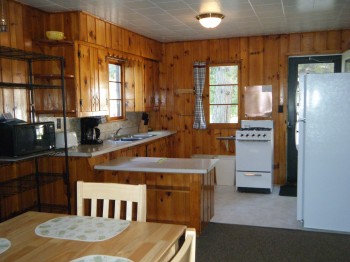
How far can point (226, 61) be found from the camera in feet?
20.0

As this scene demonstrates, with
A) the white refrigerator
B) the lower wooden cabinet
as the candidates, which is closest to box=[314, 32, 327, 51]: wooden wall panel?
the white refrigerator

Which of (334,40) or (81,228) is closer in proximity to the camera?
(81,228)

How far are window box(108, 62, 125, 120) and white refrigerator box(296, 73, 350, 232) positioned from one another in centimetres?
268

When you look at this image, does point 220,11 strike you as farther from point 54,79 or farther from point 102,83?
point 54,79

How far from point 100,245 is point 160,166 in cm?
194

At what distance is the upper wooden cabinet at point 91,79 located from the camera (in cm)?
402

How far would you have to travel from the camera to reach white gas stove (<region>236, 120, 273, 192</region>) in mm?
5293

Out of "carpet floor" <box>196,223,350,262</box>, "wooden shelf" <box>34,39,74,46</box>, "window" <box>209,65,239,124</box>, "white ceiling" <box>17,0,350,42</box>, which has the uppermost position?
"white ceiling" <box>17,0,350,42</box>

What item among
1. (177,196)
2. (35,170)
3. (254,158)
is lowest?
(177,196)

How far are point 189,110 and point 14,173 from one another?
3458mm

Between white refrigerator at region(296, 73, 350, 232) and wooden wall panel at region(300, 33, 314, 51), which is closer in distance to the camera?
white refrigerator at region(296, 73, 350, 232)

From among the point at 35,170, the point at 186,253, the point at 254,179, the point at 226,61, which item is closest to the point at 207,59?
the point at 226,61

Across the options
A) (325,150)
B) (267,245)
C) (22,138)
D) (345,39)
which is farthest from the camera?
(345,39)

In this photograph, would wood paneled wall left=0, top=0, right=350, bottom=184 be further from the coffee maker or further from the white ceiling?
the coffee maker
